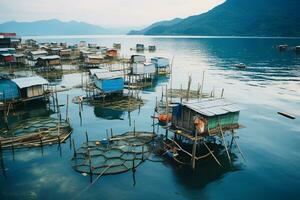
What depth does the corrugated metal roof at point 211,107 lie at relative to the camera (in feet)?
88.3

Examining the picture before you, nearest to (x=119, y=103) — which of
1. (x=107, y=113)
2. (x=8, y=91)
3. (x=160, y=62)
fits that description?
(x=107, y=113)

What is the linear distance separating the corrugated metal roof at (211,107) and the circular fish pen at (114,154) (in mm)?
7371

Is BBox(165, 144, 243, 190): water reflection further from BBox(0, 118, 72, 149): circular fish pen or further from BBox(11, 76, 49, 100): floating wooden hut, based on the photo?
BBox(11, 76, 49, 100): floating wooden hut

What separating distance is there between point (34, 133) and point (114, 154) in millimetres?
11563

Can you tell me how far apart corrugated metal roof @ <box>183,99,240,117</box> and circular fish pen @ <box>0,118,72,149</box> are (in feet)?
55.4

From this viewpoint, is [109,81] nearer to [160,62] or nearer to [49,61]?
[160,62]

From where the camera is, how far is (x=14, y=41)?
417 feet

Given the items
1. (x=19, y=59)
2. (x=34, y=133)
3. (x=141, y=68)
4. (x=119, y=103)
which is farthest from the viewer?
(x=19, y=59)

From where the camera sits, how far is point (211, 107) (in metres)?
28.3

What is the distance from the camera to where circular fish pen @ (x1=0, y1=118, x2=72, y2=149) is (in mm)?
30594

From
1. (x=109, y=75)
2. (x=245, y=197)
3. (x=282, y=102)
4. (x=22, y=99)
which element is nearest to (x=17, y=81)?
(x=22, y=99)

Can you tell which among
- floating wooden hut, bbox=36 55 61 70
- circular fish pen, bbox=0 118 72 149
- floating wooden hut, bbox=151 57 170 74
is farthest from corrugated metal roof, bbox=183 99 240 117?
floating wooden hut, bbox=36 55 61 70

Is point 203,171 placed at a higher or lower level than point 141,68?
lower

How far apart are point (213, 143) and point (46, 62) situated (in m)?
60.8
